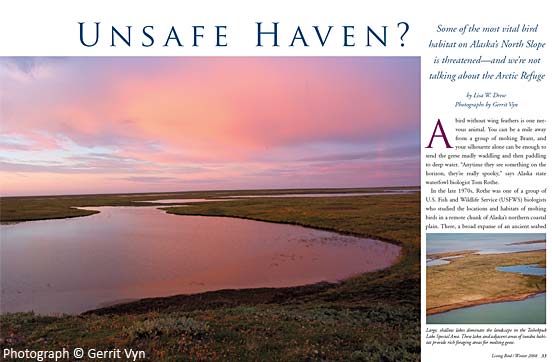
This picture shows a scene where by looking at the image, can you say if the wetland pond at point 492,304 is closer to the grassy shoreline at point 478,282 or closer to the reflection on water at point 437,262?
the reflection on water at point 437,262

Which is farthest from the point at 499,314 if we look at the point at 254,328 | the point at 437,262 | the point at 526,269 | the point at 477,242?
the point at 254,328

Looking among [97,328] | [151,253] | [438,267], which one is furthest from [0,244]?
[438,267]

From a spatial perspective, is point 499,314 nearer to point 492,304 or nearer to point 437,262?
point 492,304

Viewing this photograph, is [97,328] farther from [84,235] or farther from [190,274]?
[84,235]

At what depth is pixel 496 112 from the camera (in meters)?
9.21

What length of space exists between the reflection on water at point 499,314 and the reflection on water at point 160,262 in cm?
827

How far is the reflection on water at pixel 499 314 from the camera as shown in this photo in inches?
351

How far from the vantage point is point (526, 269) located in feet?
30.1

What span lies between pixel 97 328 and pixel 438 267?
33.6ft

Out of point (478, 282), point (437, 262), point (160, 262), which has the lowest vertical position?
point (160, 262)

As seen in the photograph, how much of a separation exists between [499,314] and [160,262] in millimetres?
18068

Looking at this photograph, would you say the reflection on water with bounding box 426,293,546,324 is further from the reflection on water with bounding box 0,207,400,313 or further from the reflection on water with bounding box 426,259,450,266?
the reflection on water with bounding box 0,207,400,313

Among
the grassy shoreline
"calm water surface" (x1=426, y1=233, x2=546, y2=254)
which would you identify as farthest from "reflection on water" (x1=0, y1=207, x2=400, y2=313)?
"calm water surface" (x1=426, y1=233, x2=546, y2=254)

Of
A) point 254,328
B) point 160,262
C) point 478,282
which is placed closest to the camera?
point 254,328
